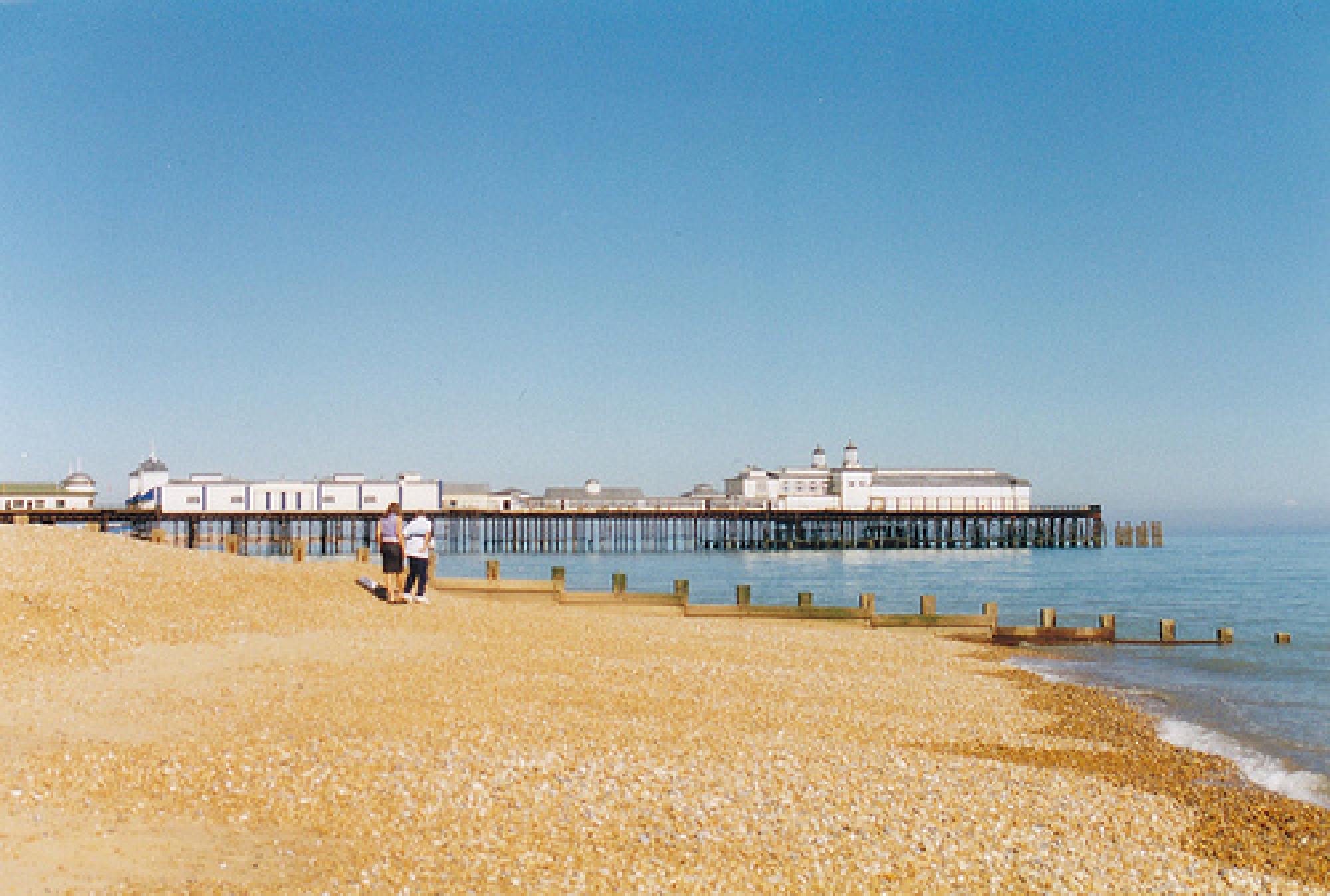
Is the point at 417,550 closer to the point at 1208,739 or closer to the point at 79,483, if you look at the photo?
the point at 1208,739

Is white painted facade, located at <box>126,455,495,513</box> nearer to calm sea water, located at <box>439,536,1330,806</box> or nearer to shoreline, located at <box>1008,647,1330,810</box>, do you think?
calm sea water, located at <box>439,536,1330,806</box>

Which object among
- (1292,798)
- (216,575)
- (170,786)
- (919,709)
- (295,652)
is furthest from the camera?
(216,575)

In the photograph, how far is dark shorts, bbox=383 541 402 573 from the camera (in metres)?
17.7

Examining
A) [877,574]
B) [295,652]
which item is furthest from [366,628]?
[877,574]

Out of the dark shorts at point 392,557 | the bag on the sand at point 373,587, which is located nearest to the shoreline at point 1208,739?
the dark shorts at point 392,557

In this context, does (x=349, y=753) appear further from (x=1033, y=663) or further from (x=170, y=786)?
(x=1033, y=663)

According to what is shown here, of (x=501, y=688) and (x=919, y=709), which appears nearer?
(x=501, y=688)

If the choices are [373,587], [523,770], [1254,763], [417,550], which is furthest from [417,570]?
[1254,763]

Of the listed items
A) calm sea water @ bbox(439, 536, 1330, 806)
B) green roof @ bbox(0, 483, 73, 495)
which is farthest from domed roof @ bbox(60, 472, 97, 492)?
calm sea water @ bbox(439, 536, 1330, 806)

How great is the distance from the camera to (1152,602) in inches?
1644

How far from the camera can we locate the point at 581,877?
681 cm

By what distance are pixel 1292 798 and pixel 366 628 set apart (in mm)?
11608

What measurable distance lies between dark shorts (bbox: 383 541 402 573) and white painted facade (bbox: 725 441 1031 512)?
3481 inches

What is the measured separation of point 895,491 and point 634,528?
2716 cm
